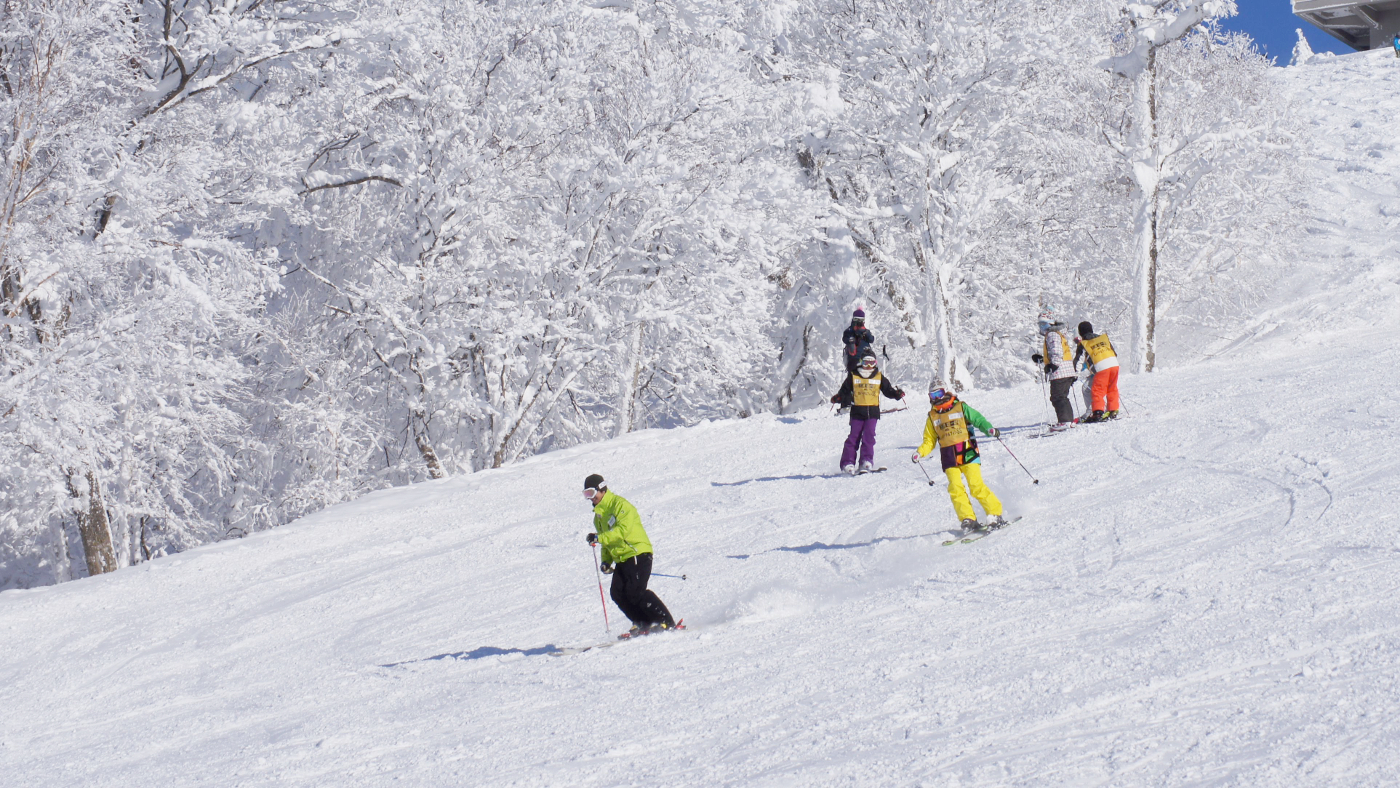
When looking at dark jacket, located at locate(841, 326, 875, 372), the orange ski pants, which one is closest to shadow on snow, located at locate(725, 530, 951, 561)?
dark jacket, located at locate(841, 326, 875, 372)

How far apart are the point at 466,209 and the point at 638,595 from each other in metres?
12.0

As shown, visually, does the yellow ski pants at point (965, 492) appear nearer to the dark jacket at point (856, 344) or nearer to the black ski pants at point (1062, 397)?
the dark jacket at point (856, 344)

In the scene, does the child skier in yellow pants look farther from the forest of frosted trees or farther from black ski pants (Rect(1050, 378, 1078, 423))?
the forest of frosted trees

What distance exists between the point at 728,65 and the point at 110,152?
35.4ft

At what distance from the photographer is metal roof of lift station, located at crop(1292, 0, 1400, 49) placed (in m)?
37.9

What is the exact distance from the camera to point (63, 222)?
14.5m

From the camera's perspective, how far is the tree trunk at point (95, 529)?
1527 cm

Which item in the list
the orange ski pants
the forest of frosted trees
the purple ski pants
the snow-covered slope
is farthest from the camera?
the forest of frosted trees

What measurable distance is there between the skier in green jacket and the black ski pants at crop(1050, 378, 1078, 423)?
23.5 feet

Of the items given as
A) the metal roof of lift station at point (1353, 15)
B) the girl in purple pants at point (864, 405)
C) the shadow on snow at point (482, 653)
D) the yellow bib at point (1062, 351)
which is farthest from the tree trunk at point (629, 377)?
the metal roof of lift station at point (1353, 15)

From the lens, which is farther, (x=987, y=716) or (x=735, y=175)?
(x=735, y=175)

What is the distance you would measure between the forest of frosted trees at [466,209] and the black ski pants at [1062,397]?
4.41m

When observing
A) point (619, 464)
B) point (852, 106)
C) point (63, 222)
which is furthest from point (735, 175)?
point (63, 222)

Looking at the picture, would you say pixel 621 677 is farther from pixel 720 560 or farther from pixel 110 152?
pixel 110 152
